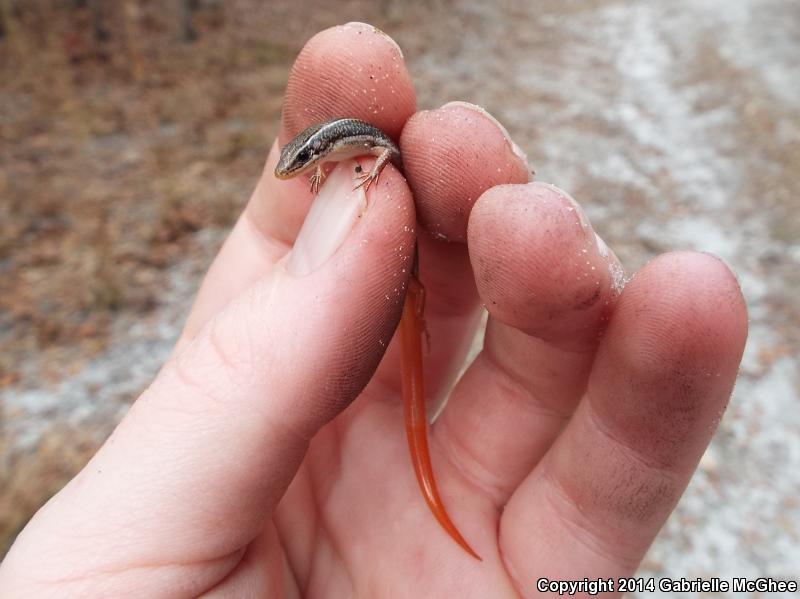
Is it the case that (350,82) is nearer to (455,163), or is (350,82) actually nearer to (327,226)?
(455,163)

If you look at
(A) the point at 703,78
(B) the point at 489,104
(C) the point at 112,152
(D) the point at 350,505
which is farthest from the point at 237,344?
(A) the point at 703,78

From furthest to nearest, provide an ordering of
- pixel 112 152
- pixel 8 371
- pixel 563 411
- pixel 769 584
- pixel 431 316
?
pixel 112 152 < pixel 8 371 < pixel 769 584 < pixel 431 316 < pixel 563 411

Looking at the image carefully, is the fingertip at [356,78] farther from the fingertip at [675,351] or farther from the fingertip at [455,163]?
Result: the fingertip at [675,351]

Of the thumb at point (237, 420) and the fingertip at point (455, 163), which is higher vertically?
the fingertip at point (455, 163)

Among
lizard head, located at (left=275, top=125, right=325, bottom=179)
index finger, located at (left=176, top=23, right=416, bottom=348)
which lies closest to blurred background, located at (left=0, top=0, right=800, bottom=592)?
lizard head, located at (left=275, top=125, right=325, bottom=179)

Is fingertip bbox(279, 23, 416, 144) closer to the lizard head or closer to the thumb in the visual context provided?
the lizard head

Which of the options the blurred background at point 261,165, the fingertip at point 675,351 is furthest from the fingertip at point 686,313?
the blurred background at point 261,165

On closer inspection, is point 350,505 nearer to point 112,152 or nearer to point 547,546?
point 547,546
